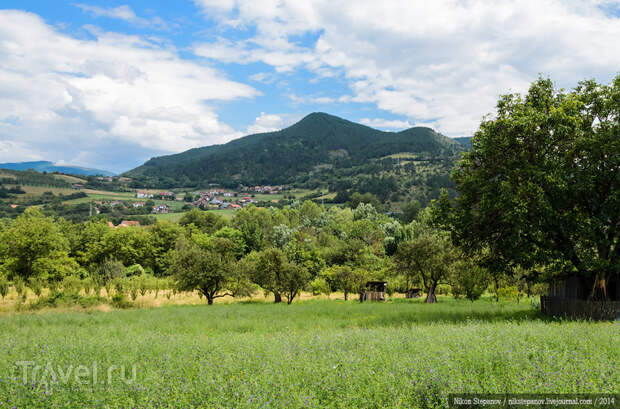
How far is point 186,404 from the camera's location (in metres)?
5.61

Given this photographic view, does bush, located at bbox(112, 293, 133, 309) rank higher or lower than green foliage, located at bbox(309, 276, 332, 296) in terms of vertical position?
higher

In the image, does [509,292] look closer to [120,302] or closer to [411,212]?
[120,302]

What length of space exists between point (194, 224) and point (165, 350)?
118 m

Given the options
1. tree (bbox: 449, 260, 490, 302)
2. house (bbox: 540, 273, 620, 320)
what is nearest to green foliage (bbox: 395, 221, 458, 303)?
tree (bbox: 449, 260, 490, 302)

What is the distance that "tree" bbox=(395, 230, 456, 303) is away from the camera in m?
36.2

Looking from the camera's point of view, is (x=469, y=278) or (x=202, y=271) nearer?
(x=202, y=271)

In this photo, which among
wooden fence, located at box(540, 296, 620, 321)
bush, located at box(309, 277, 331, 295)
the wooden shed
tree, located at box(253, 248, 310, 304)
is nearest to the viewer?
wooden fence, located at box(540, 296, 620, 321)

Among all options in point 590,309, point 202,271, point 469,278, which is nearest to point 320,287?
point 202,271

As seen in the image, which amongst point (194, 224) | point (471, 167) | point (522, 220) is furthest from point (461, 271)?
point (194, 224)

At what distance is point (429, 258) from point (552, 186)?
20780 mm

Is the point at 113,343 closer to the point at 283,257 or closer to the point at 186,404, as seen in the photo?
the point at 186,404

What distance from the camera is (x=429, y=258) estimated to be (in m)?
36.7

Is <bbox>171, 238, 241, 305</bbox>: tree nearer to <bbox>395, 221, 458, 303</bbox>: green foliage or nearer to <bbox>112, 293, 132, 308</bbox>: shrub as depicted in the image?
<bbox>112, 293, 132, 308</bbox>: shrub

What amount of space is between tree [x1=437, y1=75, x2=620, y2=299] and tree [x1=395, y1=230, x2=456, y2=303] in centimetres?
1657
